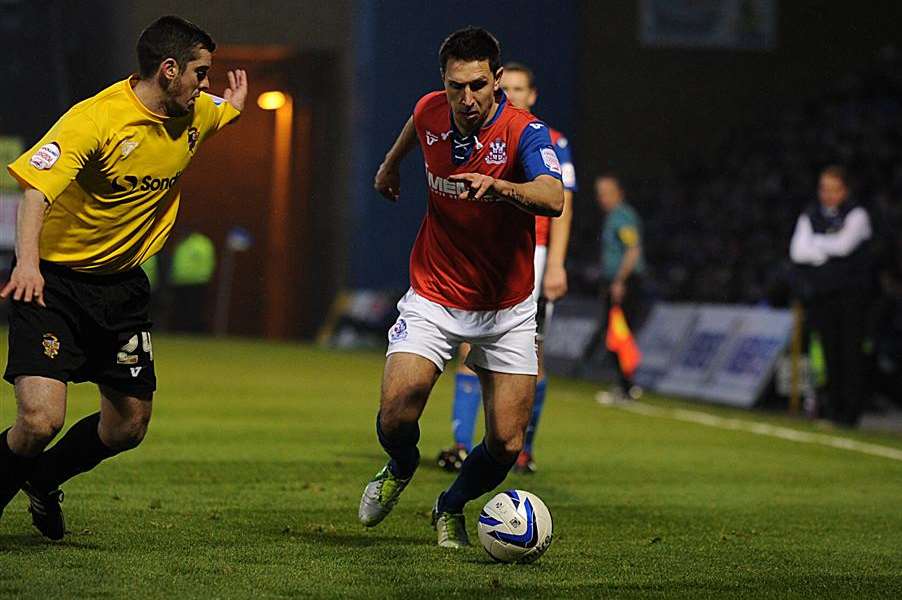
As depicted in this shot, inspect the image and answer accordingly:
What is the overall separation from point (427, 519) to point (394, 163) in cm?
162

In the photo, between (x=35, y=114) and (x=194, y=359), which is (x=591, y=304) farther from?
(x=35, y=114)

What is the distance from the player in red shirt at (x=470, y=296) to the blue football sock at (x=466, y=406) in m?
2.41

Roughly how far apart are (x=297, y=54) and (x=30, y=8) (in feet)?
15.3

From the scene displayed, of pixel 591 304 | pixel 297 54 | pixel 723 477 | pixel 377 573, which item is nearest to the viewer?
pixel 377 573

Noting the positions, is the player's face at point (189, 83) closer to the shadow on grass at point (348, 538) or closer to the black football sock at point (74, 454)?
the black football sock at point (74, 454)

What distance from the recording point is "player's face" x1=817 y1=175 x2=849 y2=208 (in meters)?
12.9

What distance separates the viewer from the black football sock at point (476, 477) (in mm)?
6199

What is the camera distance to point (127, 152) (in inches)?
227

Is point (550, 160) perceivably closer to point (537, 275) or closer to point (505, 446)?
point (505, 446)

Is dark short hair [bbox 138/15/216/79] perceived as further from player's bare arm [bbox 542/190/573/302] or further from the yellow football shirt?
player's bare arm [bbox 542/190/573/302]

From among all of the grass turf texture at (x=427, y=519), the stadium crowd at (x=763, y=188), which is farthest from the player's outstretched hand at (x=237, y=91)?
the stadium crowd at (x=763, y=188)

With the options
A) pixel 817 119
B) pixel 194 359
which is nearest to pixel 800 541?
pixel 194 359

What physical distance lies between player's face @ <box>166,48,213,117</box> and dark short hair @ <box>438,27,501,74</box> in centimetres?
85

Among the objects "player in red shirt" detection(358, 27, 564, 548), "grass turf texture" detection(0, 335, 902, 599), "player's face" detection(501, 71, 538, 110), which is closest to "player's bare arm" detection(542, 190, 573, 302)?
"player's face" detection(501, 71, 538, 110)
